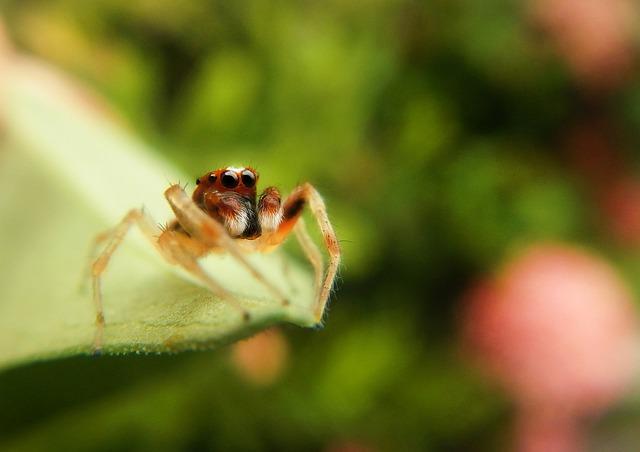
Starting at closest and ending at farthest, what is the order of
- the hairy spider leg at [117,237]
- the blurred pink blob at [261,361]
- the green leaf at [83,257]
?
the green leaf at [83,257] → the hairy spider leg at [117,237] → the blurred pink blob at [261,361]

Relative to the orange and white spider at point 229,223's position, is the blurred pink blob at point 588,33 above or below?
above

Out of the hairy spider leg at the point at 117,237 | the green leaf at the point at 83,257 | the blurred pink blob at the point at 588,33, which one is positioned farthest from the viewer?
the blurred pink blob at the point at 588,33

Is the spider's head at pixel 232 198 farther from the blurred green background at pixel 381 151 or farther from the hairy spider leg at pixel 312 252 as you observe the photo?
the blurred green background at pixel 381 151

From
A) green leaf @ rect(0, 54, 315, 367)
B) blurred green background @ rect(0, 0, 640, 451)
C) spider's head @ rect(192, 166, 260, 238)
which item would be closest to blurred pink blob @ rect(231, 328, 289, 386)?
blurred green background @ rect(0, 0, 640, 451)

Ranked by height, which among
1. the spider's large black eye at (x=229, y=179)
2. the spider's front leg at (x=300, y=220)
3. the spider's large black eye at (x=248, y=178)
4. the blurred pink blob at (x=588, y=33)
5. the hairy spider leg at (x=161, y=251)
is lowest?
the hairy spider leg at (x=161, y=251)

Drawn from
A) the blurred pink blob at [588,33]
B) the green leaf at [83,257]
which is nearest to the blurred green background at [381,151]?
the blurred pink blob at [588,33]

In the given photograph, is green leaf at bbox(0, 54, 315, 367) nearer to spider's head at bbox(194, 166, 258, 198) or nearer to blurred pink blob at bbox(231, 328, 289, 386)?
spider's head at bbox(194, 166, 258, 198)
